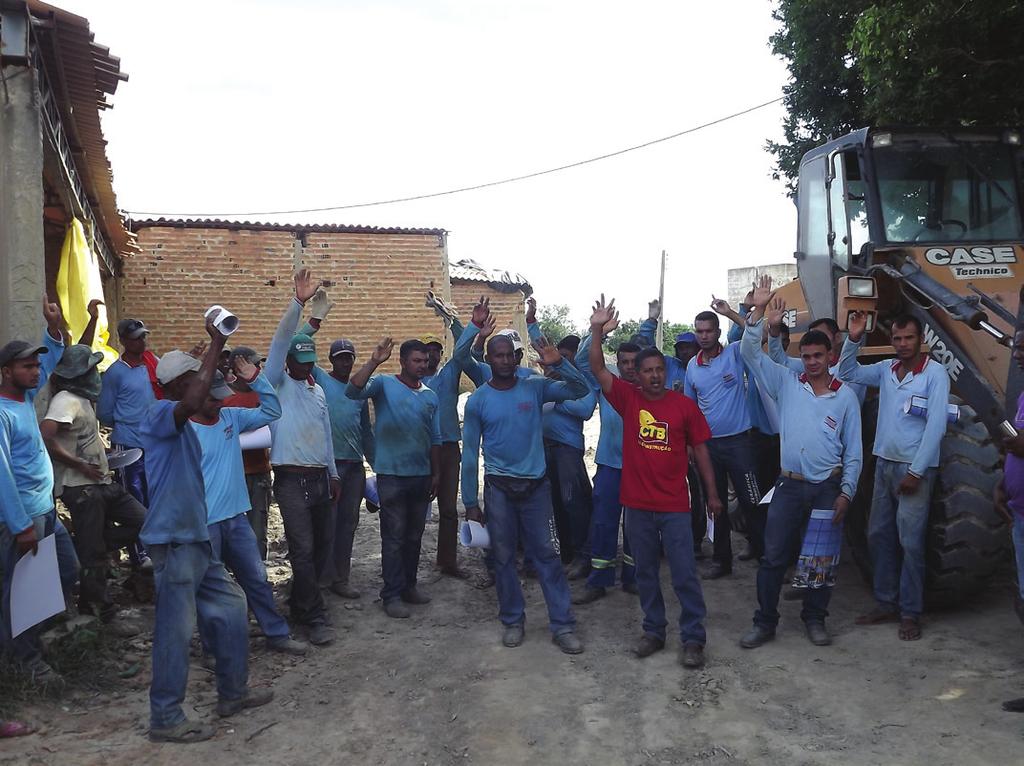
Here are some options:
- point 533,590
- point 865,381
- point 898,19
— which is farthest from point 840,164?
point 533,590

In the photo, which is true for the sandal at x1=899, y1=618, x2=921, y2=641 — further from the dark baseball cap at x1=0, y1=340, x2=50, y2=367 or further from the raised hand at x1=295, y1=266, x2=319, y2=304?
the dark baseball cap at x1=0, y1=340, x2=50, y2=367

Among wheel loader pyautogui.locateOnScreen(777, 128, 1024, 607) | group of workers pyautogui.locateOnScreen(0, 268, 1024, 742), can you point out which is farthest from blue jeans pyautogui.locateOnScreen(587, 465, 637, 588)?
wheel loader pyautogui.locateOnScreen(777, 128, 1024, 607)

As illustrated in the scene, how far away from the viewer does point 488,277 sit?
1952 cm

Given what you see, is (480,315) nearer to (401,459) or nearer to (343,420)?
(401,459)

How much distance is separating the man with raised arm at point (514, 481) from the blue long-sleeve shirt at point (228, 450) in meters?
1.38

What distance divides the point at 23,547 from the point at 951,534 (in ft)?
16.4

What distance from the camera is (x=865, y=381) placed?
215 inches

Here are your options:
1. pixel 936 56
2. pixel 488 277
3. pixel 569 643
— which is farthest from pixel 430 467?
pixel 488 277

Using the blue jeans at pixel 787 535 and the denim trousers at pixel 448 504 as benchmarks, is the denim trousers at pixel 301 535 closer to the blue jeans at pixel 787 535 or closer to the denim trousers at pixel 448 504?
the denim trousers at pixel 448 504

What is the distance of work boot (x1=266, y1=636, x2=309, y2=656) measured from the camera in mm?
5492

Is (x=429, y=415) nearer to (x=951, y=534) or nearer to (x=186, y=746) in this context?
(x=186, y=746)

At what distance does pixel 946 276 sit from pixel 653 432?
88.7 inches

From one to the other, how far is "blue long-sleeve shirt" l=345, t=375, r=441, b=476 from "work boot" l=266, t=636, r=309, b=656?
1.32 m

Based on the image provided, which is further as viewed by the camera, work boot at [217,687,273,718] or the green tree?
the green tree
